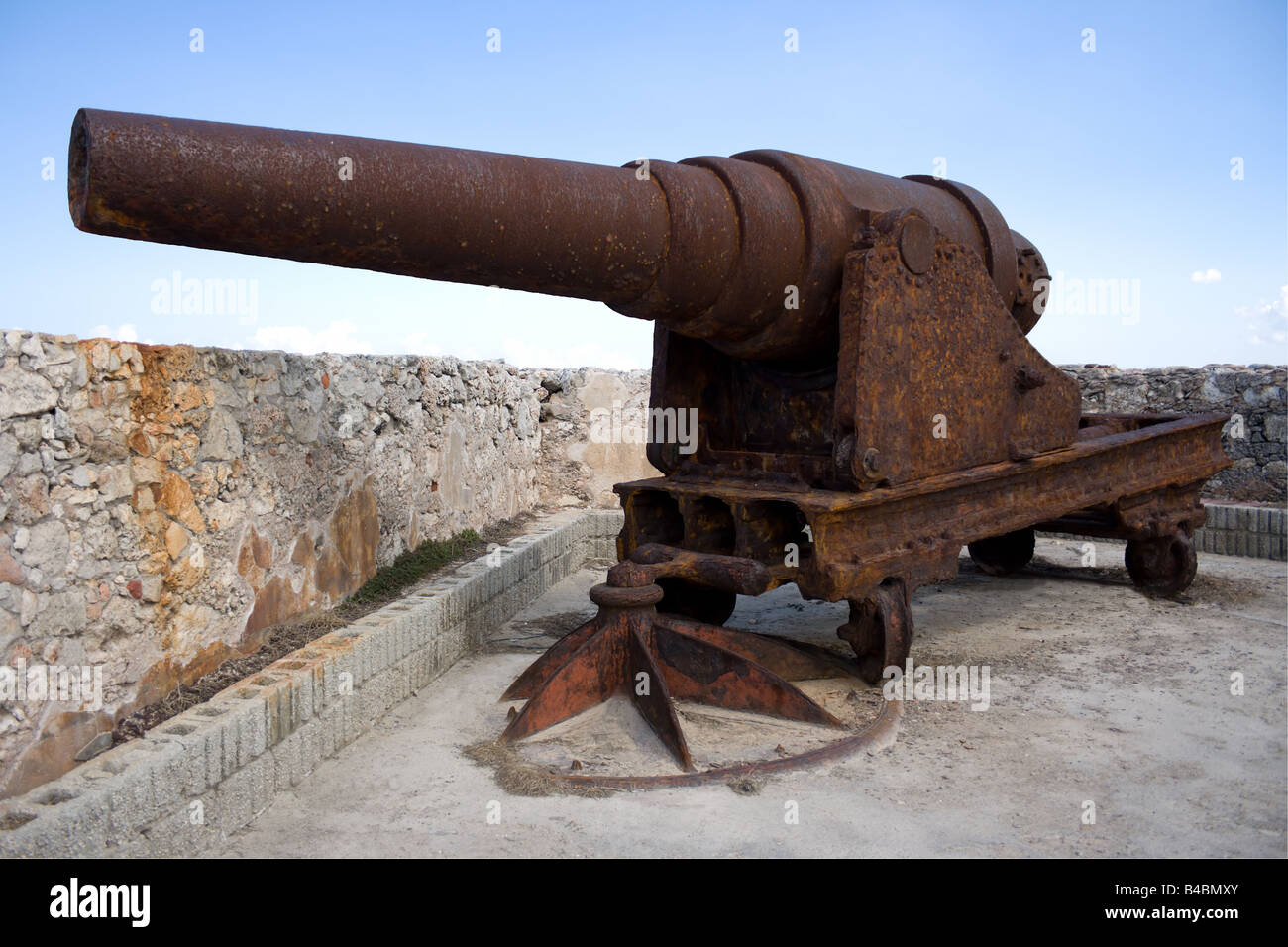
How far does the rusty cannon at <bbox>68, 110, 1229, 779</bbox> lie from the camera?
294 cm

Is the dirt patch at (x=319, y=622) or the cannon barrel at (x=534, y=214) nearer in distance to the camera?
the cannon barrel at (x=534, y=214)

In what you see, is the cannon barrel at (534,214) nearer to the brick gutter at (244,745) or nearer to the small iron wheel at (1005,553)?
the brick gutter at (244,745)

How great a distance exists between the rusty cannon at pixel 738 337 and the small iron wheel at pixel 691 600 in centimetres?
1

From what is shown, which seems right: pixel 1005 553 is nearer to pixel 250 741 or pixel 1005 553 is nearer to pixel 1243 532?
pixel 1243 532

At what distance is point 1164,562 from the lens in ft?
20.0

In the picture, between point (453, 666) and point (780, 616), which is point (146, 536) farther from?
point (780, 616)

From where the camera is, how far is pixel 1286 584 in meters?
6.45

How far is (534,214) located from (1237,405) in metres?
7.47

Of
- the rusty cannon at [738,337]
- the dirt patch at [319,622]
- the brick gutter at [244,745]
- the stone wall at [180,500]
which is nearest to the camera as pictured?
the brick gutter at [244,745]

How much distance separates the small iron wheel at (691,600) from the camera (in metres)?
4.84

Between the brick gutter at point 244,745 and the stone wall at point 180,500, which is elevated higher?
the stone wall at point 180,500

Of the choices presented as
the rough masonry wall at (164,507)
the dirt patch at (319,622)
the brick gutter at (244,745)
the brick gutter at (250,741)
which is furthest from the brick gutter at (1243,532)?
the rough masonry wall at (164,507)
